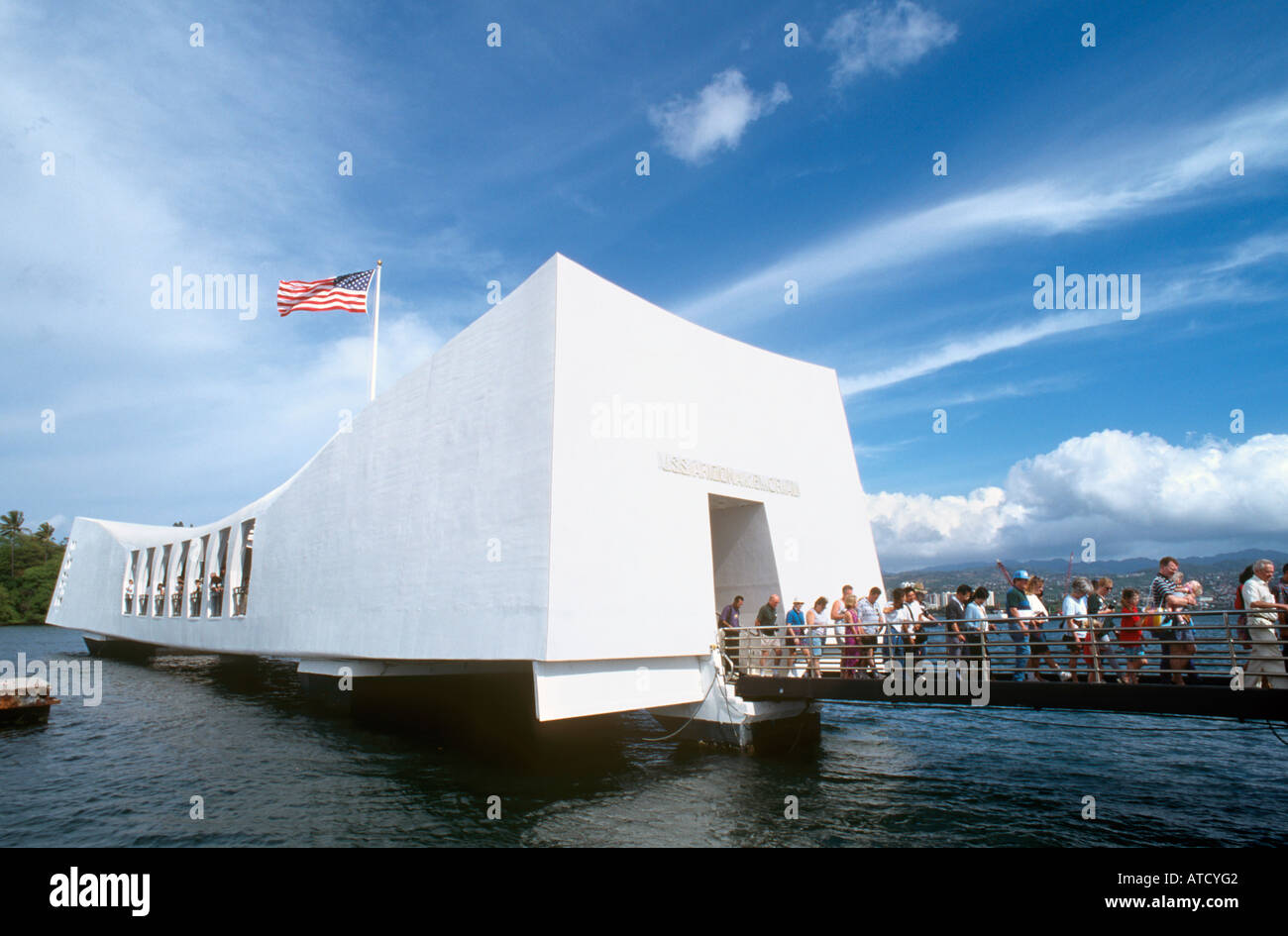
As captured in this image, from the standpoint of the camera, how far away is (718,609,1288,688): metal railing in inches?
312

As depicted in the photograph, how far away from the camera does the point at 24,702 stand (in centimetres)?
1788

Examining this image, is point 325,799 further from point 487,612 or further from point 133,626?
point 133,626

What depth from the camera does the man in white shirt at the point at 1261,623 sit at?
7.36 m

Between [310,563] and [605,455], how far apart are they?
1075cm

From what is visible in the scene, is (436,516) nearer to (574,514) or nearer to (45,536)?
(574,514)

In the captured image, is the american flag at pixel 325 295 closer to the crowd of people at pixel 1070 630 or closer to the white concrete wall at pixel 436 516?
the white concrete wall at pixel 436 516

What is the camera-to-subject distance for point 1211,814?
992 centimetres

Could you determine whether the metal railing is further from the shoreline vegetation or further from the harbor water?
the shoreline vegetation

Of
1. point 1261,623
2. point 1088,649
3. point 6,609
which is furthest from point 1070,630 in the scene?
point 6,609

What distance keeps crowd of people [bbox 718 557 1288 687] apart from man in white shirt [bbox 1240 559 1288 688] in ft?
0.03

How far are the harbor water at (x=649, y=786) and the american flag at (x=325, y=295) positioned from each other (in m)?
10.7

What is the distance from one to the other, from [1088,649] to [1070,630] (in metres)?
1.90

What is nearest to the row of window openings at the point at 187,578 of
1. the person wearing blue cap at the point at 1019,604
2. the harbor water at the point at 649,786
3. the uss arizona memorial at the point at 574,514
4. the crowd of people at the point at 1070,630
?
the uss arizona memorial at the point at 574,514
